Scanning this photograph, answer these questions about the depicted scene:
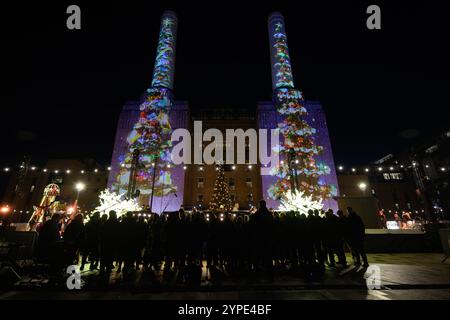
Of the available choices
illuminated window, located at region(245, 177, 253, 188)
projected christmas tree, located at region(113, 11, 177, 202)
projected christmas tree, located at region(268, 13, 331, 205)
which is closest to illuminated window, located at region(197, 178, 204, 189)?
illuminated window, located at region(245, 177, 253, 188)

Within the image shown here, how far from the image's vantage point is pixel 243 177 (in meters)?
30.4

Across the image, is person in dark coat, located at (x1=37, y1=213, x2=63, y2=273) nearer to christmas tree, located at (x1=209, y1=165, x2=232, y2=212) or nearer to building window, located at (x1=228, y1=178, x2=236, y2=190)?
christmas tree, located at (x1=209, y1=165, x2=232, y2=212)

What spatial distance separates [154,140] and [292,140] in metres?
15.3

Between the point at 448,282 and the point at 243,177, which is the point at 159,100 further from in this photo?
the point at 448,282

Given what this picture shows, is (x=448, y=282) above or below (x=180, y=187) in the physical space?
below

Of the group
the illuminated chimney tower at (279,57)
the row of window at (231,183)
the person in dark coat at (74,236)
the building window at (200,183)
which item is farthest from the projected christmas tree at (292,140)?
the person in dark coat at (74,236)

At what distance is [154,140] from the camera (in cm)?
2112

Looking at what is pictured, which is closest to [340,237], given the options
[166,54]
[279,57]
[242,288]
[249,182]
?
[242,288]

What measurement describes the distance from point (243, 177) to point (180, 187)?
455 inches

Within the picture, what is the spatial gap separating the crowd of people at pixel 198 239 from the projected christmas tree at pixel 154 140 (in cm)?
1248

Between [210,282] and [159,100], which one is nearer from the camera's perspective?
[210,282]

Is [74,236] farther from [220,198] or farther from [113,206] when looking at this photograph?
[220,198]

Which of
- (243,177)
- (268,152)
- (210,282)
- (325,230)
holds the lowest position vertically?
(210,282)
